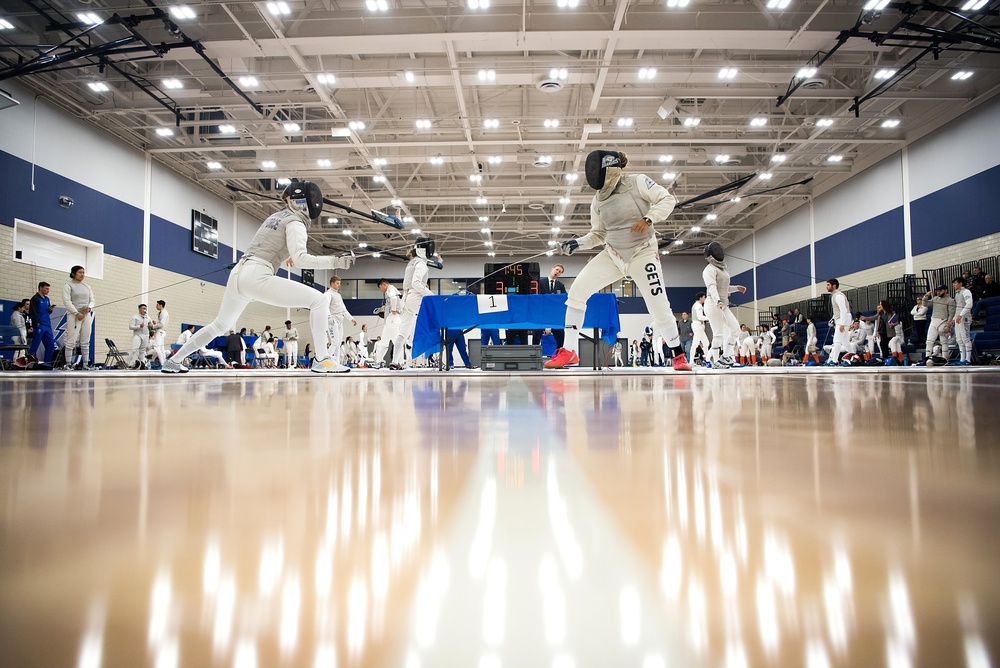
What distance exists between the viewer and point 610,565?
1.16 ft

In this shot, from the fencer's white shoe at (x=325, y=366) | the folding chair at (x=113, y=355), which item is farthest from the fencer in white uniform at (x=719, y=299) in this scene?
the folding chair at (x=113, y=355)

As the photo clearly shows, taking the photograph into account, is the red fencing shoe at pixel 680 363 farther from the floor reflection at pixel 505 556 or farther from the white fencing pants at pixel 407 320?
the floor reflection at pixel 505 556

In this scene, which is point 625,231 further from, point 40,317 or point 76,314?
point 40,317

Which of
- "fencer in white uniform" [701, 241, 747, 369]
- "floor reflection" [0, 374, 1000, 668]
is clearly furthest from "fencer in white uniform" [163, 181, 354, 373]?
"fencer in white uniform" [701, 241, 747, 369]

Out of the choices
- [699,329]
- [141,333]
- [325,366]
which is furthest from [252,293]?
[141,333]

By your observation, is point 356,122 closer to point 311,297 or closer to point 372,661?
point 311,297

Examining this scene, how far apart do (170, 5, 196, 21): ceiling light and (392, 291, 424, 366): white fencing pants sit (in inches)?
227

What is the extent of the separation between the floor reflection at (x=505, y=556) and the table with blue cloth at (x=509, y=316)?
6250 millimetres

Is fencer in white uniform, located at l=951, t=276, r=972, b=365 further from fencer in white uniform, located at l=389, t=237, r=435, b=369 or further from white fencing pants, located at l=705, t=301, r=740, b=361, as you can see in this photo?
fencer in white uniform, located at l=389, t=237, r=435, b=369

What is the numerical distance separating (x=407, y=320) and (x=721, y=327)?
4.60m

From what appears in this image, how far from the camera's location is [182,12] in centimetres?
843

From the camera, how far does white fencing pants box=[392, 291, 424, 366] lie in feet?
25.8

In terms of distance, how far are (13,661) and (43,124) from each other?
15207mm

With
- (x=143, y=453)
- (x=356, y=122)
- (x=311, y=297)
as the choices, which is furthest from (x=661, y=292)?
(x=356, y=122)
